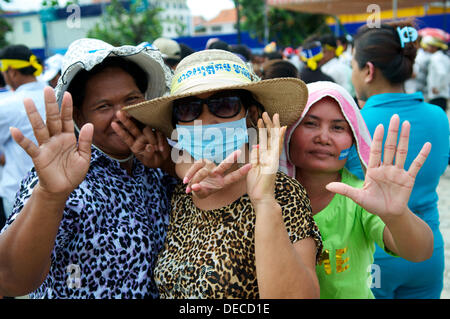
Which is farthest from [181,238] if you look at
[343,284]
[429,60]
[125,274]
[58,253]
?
[429,60]

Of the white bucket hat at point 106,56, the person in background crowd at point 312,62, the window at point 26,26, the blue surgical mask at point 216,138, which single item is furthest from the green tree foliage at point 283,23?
the window at point 26,26

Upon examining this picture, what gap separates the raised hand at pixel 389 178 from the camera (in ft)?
4.75

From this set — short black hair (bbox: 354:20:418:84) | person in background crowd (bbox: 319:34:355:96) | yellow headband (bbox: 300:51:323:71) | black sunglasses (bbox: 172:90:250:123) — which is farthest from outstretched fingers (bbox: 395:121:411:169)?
person in background crowd (bbox: 319:34:355:96)

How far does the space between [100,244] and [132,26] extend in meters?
22.6

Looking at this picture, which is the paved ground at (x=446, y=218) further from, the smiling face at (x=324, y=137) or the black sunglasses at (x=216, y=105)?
the black sunglasses at (x=216, y=105)

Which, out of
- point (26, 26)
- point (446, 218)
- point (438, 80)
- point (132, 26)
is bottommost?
point (446, 218)

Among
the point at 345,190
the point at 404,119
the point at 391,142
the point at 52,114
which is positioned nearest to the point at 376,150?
the point at 391,142

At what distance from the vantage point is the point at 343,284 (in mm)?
1858

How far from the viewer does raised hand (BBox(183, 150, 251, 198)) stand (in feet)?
4.88

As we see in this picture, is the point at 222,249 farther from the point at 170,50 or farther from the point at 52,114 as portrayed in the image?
the point at 170,50

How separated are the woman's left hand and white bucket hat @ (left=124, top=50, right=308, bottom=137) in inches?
9.8

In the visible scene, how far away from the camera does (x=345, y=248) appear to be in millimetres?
1859

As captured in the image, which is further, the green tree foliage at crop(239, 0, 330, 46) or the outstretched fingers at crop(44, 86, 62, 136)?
the green tree foliage at crop(239, 0, 330, 46)

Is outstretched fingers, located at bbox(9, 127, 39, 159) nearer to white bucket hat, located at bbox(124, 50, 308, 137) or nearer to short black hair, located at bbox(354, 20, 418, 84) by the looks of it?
white bucket hat, located at bbox(124, 50, 308, 137)
